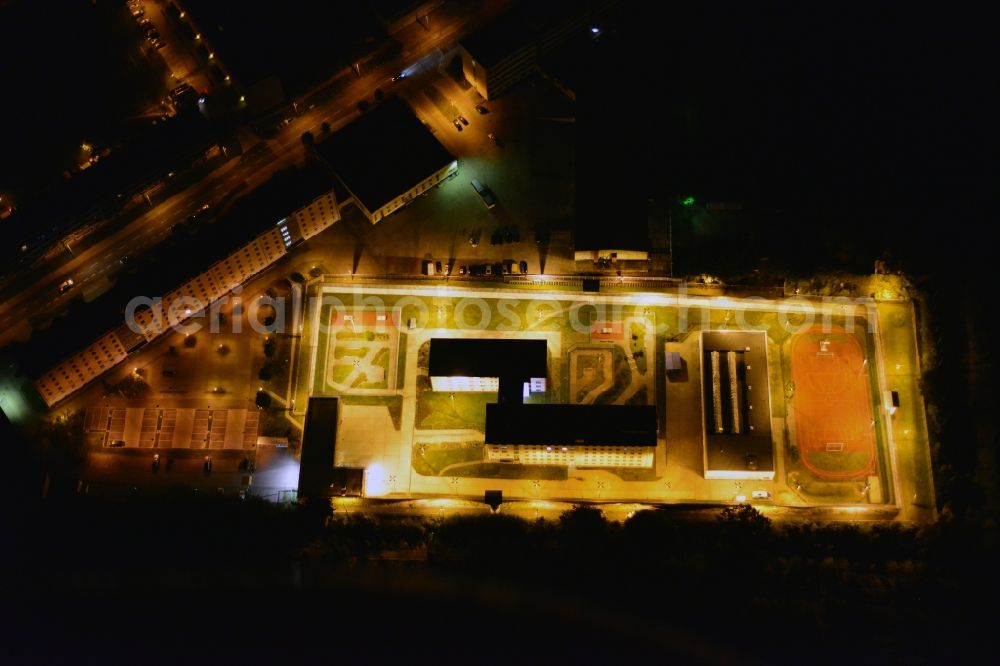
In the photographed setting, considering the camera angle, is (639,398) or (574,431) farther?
(639,398)

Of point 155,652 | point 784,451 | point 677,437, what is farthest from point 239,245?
point 784,451

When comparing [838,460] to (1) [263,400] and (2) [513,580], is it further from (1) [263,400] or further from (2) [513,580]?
(1) [263,400]

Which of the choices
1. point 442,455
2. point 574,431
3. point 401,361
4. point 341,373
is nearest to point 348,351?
point 341,373

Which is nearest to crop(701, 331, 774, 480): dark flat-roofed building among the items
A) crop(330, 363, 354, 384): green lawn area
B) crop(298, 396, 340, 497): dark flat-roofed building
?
crop(330, 363, 354, 384): green lawn area

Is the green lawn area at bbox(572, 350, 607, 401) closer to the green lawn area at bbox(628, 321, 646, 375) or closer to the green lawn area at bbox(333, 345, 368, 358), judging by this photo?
the green lawn area at bbox(628, 321, 646, 375)

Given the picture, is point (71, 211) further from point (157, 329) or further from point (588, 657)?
point (588, 657)

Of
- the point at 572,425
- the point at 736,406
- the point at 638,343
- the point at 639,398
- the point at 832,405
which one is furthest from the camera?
the point at 638,343
